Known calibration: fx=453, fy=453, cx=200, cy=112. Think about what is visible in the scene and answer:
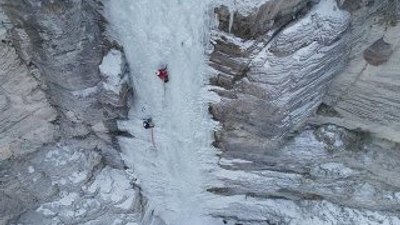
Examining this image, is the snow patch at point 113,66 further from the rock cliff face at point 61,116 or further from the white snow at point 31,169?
the white snow at point 31,169

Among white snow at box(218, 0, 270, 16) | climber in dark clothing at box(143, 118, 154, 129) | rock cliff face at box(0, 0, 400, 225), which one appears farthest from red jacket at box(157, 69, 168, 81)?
white snow at box(218, 0, 270, 16)

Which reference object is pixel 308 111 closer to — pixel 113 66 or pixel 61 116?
pixel 113 66

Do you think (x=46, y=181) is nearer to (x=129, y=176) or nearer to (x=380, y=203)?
(x=129, y=176)

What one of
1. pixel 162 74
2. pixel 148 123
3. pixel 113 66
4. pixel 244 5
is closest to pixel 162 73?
pixel 162 74

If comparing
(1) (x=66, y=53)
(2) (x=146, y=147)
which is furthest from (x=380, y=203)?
(1) (x=66, y=53)

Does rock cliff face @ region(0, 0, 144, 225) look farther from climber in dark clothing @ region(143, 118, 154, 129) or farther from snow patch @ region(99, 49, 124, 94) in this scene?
climber in dark clothing @ region(143, 118, 154, 129)
